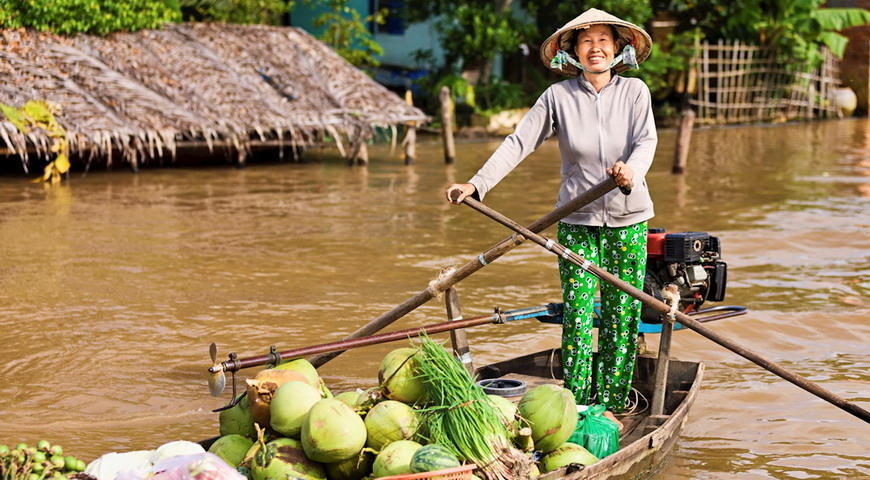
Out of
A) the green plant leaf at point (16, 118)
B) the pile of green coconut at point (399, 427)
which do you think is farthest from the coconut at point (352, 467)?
the green plant leaf at point (16, 118)

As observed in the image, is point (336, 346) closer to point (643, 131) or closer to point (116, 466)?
point (116, 466)

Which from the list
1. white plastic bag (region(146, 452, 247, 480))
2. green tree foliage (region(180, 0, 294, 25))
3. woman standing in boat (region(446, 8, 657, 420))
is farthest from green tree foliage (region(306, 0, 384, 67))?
white plastic bag (region(146, 452, 247, 480))

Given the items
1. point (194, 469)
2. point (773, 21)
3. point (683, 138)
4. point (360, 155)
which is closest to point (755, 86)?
point (773, 21)

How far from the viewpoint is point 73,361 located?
5.97 m

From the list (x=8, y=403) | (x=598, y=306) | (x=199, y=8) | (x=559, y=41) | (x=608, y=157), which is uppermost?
(x=199, y=8)

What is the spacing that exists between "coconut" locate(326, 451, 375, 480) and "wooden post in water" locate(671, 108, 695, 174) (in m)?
11.6

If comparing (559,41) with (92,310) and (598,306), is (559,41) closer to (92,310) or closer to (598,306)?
(598,306)

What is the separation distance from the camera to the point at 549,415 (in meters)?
3.60

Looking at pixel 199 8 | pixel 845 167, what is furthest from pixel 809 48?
pixel 199 8

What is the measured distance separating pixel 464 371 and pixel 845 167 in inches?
541

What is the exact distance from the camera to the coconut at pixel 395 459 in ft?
10.5

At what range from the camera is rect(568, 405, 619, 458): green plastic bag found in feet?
12.8

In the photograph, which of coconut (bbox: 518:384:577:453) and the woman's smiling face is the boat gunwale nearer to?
coconut (bbox: 518:384:577:453)

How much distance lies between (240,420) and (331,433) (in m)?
0.51
